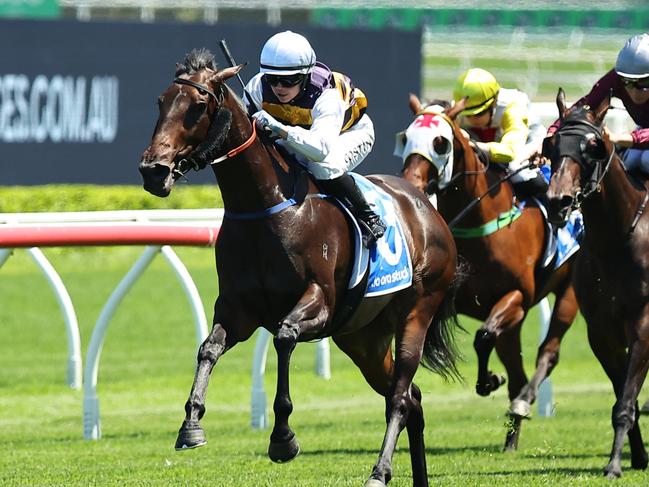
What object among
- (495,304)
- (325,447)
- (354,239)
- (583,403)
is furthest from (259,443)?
(583,403)

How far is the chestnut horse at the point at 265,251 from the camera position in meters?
4.66

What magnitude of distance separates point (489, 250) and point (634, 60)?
4.92ft

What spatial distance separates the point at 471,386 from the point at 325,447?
3.37m

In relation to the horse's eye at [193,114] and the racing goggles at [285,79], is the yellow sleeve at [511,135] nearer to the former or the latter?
the racing goggles at [285,79]

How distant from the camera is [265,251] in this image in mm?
4930

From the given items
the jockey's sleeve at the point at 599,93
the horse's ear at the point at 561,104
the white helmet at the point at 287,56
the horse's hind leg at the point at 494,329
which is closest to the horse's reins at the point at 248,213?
the white helmet at the point at 287,56

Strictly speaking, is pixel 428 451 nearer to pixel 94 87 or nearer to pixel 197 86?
pixel 197 86

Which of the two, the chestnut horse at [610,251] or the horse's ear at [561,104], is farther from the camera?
the horse's ear at [561,104]

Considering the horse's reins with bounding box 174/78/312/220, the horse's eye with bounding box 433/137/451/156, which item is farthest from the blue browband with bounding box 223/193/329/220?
the horse's eye with bounding box 433/137/451/156

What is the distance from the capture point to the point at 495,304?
7078mm

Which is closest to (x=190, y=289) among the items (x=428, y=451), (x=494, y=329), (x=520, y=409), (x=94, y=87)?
(x=428, y=451)

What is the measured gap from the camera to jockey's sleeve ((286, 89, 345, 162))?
501 cm

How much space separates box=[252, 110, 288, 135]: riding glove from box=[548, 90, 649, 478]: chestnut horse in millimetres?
1249

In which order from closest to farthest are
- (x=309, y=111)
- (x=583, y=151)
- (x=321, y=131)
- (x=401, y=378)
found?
(x=321, y=131)
(x=309, y=111)
(x=401, y=378)
(x=583, y=151)
